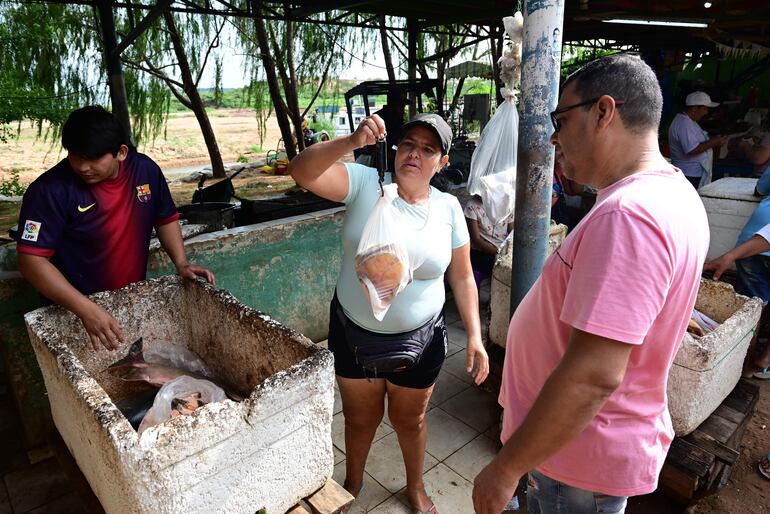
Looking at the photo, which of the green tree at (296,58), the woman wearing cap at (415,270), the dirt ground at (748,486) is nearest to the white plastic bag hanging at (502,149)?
the woman wearing cap at (415,270)

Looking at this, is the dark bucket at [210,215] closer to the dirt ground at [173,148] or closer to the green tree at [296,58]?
the green tree at [296,58]

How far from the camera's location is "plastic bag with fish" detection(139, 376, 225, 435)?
5.19 ft

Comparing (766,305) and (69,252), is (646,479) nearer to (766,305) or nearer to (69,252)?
(69,252)

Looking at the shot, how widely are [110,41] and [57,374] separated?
192 inches

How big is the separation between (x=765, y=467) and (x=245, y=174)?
540 inches

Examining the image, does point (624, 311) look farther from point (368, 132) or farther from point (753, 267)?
point (753, 267)

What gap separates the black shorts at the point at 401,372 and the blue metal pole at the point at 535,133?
1.71 feet

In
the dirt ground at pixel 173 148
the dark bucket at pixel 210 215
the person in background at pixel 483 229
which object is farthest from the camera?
the dirt ground at pixel 173 148

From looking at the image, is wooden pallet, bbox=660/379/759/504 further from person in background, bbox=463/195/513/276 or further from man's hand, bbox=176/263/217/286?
man's hand, bbox=176/263/217/286

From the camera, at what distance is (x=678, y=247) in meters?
1.04

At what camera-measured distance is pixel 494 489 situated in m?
1.17

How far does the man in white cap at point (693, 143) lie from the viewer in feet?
16.6

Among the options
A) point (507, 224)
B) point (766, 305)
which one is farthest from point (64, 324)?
point (766, 305)

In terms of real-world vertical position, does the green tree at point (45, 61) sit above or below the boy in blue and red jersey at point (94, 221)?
above
